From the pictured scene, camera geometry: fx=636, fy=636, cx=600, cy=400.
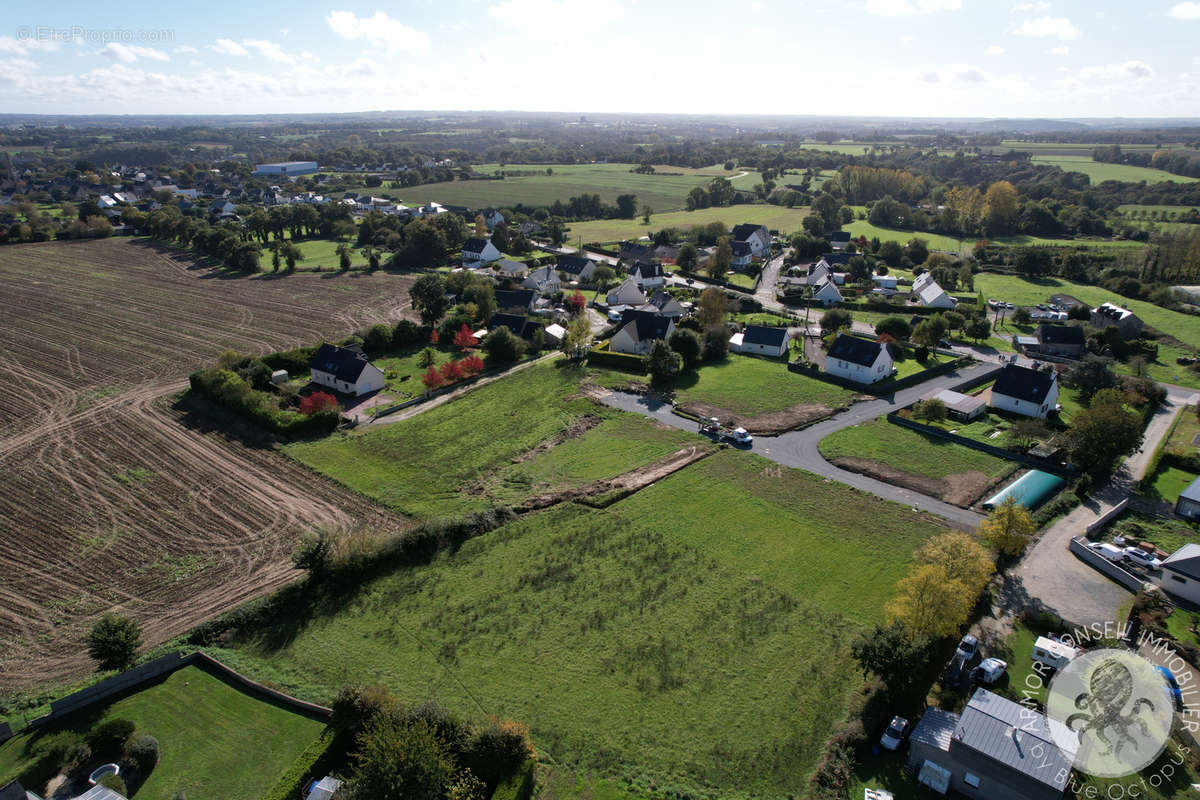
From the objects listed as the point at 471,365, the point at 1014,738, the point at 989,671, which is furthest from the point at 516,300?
the point at 1014,738

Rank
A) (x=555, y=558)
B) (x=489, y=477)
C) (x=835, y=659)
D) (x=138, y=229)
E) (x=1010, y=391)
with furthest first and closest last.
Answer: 1. (x=138, y=229)
2. (x=1010, y=391)
3. (x=489, y=477)
4. (x=555, y=558)
5. (x=835, y=659)

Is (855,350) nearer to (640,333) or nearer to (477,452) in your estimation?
(640,333)

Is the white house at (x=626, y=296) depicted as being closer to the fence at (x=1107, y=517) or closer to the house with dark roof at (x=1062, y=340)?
the house with dark roof at (x=1062, y=340)

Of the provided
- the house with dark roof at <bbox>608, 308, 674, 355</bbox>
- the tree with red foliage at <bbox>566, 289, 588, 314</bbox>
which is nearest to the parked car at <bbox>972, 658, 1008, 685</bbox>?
the house with dark roof at <bbox>608, 308, 674, 355</bbox>

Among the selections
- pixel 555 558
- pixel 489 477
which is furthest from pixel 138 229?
pixel 555 558

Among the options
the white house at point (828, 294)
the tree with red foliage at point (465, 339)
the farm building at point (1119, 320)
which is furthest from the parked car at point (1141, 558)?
the white house at point (828, 294)

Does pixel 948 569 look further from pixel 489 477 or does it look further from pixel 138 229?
pixel 138 229
